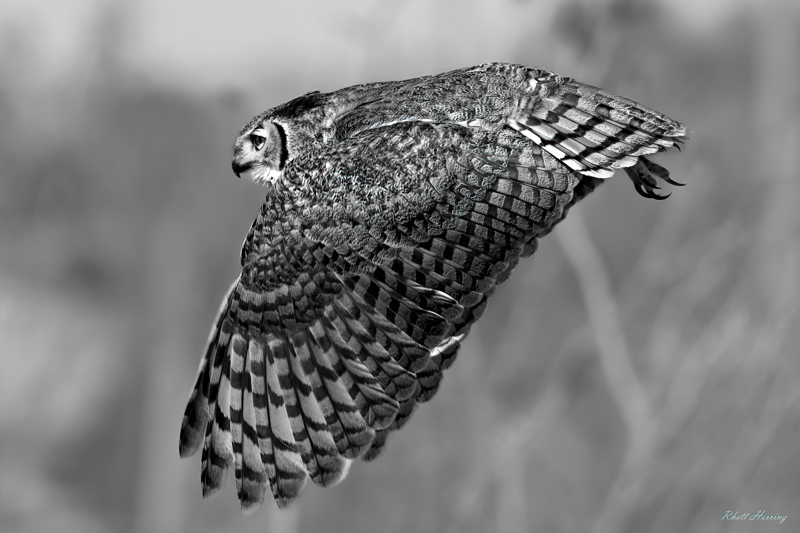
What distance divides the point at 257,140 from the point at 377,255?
410mm

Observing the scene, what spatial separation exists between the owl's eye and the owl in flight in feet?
0.50

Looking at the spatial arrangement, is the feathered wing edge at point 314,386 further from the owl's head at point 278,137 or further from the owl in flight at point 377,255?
the owl's head at point 278,137

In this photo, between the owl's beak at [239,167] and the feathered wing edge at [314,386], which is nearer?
the feathered wing edge at [314,386]

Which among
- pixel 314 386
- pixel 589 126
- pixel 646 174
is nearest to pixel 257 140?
pixel 314 386

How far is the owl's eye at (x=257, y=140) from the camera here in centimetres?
175

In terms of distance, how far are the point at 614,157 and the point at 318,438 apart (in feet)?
2.68

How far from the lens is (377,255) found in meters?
1.63

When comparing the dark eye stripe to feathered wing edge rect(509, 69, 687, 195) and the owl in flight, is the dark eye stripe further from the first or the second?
feathered wing edge rect(509, 69, 687, 195)

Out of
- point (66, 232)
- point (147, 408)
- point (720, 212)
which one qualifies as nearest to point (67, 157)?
point (66, 232)

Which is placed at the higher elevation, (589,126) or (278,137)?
(278,137)

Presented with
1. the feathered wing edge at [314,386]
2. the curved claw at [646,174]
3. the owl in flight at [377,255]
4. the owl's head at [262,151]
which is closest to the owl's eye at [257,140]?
the owl's head at [262,151]

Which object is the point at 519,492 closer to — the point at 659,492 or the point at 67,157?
the point at 659,492

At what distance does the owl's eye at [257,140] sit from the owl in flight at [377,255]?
0.50 ft

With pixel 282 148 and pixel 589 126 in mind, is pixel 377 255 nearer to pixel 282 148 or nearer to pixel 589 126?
pixel 282 148
